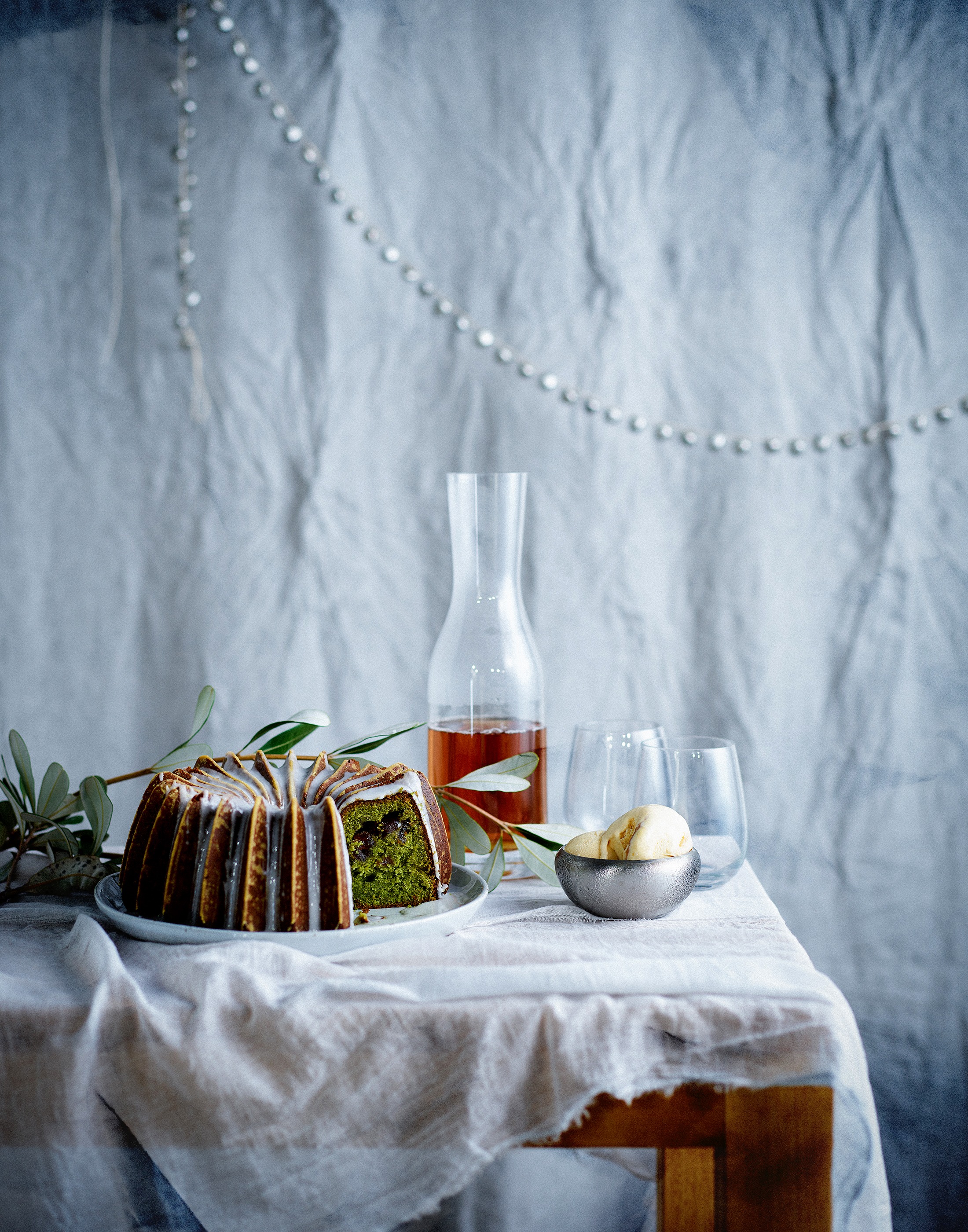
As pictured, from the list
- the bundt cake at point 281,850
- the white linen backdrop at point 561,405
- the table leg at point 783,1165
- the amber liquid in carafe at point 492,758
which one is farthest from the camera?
the white linen backdrop at point 561,405

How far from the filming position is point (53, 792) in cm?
84

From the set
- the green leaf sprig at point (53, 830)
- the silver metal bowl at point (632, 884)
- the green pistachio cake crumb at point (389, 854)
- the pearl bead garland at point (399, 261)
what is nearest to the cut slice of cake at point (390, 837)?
the green pistachio cake crumb at point (389, 854)

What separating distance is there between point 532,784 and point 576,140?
89 centimetres

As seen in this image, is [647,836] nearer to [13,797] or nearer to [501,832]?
[501,832]

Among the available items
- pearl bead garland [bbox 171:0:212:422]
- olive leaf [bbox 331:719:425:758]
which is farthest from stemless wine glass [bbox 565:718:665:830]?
pearl bead garland [bbox 171:0:212:422]

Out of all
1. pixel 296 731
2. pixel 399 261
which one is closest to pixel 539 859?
pixel 296 731

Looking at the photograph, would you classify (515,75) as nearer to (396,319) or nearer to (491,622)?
(396,319)

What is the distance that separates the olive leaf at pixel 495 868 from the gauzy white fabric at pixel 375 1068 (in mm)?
189

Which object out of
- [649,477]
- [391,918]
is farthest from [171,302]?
[391,918]

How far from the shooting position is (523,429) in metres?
1.42

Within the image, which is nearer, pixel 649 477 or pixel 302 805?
pixel 302 805

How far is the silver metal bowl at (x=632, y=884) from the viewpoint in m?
0.73

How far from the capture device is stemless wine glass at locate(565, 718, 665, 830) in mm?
885

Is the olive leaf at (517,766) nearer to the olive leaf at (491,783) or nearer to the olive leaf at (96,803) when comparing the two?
the olive leaf at (491,783)
